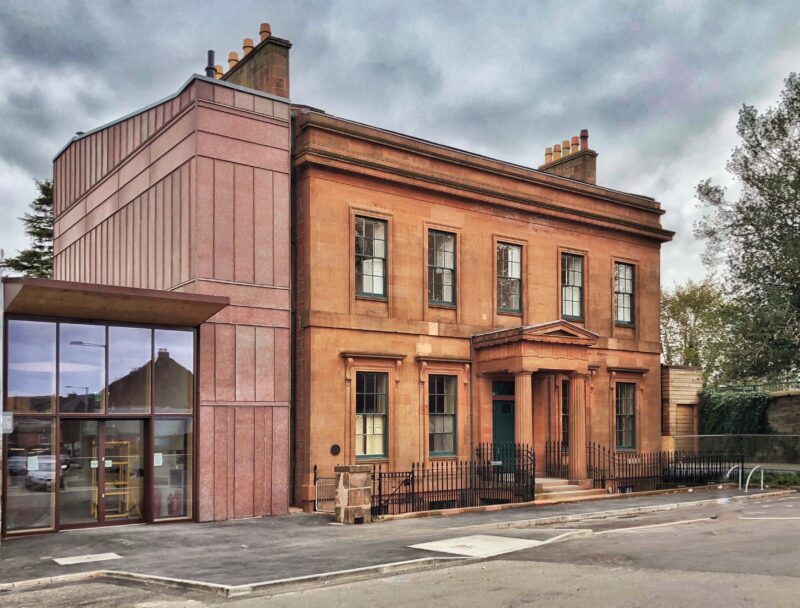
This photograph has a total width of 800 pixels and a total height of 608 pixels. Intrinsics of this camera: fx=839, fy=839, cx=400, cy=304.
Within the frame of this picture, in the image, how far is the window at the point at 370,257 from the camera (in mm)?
22562

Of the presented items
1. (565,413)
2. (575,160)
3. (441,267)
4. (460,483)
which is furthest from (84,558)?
(575,160)

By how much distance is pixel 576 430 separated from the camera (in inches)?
968

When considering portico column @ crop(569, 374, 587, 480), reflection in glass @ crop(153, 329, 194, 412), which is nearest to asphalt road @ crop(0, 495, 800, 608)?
reflection in glass @ crop(153, 329, 194, 412)

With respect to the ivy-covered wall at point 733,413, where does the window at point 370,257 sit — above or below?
above

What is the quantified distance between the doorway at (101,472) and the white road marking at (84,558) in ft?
11.0

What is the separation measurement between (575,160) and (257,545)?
20960 millimetres

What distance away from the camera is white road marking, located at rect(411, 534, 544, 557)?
14.3 meters

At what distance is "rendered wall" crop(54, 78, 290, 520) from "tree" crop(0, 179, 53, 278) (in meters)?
30.8

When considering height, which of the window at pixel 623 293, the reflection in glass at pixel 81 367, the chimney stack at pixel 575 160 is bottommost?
the reflection in glass at pixel 81 367

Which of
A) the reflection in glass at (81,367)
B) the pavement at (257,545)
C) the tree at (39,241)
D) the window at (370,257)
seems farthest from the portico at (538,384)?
the tree at (39,241)

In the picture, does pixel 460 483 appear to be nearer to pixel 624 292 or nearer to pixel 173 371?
pixel 173 371

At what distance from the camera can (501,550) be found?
47.4 ft

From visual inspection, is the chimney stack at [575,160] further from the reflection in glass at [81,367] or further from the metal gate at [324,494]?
the reflection in glass at [81,367]

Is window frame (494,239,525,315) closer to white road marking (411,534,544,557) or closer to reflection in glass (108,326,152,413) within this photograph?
white road marking (411,534,544,557)
